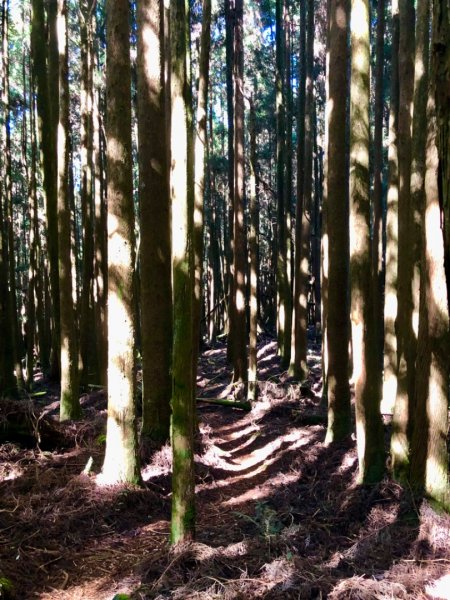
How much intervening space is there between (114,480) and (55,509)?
2.30 ft

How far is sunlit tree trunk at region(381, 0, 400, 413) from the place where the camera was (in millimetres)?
9023

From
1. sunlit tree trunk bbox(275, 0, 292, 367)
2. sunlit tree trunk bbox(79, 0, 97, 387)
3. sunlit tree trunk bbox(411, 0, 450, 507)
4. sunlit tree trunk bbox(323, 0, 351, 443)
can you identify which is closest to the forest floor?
sunlit tree trunk bbox(411, 0, 450, 507)

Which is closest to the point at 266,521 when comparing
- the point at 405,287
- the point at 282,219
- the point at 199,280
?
the point at 405,287

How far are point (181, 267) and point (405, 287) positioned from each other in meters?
3.26

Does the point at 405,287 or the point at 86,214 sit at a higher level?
the point at 86,214

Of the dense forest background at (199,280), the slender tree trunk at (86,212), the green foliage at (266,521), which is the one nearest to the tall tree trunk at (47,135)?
the dense forest background at (199,280)

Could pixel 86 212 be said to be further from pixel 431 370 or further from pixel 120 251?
pixel 431 370

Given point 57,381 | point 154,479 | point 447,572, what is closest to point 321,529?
point 447,572

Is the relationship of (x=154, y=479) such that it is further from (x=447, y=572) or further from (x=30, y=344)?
(x=30, y=344)

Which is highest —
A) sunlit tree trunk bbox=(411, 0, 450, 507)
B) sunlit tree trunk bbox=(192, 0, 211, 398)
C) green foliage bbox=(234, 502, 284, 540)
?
sunlit tree trunk bbox=(192, 0, 211, 398)

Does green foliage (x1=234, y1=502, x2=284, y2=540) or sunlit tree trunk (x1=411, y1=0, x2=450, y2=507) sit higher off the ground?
sunlit tree trunk (x1=411, y1=0, x2=450, y2=507)

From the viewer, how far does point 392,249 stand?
9.06 m

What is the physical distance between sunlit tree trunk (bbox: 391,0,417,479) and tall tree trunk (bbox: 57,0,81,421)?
183 inches

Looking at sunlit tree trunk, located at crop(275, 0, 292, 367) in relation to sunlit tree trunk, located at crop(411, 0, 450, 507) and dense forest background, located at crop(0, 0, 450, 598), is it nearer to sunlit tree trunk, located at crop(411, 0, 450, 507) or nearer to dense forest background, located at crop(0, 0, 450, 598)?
dense forest background, located at crop(0, 0, 450, 598)
